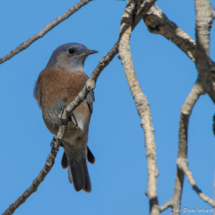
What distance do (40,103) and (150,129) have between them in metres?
5.07

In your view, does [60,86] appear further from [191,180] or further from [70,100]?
[191,180]

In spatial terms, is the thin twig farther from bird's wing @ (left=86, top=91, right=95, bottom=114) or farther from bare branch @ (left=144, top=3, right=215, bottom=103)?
bird's wing @ (left=86, top=91, right=95, bottom=114)

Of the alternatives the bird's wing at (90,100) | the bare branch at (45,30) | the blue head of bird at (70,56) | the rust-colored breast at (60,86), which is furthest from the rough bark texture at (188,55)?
the blue head of bird at (70,56)

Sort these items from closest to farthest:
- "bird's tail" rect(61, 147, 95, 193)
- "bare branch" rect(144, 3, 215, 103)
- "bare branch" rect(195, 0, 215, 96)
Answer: "bare branch" rect(195, 0, 215, 96), "bare branch" rect(144, 3, 215, 103), "bird's tail" rect(61, 147, 95, 193)

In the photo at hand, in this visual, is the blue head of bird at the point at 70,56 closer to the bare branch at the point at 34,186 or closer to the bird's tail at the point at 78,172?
the bird's tail at the point at 78,172

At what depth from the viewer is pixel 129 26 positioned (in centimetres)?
405

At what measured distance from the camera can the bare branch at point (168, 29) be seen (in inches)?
188

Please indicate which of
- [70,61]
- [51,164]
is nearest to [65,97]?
[70,61]

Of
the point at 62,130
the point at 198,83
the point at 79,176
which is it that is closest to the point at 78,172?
the point at 79,176

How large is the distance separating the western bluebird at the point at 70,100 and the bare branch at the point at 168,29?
248 cm

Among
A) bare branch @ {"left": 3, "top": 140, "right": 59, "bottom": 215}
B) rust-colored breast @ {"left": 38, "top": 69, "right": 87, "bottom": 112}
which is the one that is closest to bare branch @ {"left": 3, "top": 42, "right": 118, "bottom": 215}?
bare branch @ {"left": 3, "top": 140, "right": 59, "bottom": 215}

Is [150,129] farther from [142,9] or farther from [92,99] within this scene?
[92,99]

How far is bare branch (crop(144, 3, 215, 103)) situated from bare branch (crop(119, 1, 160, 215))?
2.77 ft

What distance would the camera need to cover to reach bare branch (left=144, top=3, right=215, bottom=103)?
4766 mm
